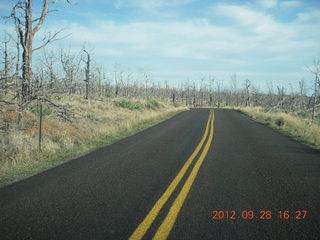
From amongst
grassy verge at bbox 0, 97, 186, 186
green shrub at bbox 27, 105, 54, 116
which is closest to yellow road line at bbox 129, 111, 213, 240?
grassy verge at bbox 0, 97, 186, 186

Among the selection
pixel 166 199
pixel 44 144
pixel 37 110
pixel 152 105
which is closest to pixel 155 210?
pixel 166 199

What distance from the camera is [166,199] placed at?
4449 mm

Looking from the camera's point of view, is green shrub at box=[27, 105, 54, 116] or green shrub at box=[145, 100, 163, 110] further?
green shrub at box=[145, 100, 163, 110]

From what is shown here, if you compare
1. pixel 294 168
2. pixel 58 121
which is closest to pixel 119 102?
pixel 58 121

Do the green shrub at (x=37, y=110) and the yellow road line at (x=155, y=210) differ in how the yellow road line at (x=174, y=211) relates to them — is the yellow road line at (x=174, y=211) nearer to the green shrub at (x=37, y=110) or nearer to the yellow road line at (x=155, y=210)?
the yellow road line at (x=155, y=210)

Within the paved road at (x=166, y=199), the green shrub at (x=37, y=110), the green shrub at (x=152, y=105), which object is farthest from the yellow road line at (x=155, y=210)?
the green shrub at (x=152, y=105)
